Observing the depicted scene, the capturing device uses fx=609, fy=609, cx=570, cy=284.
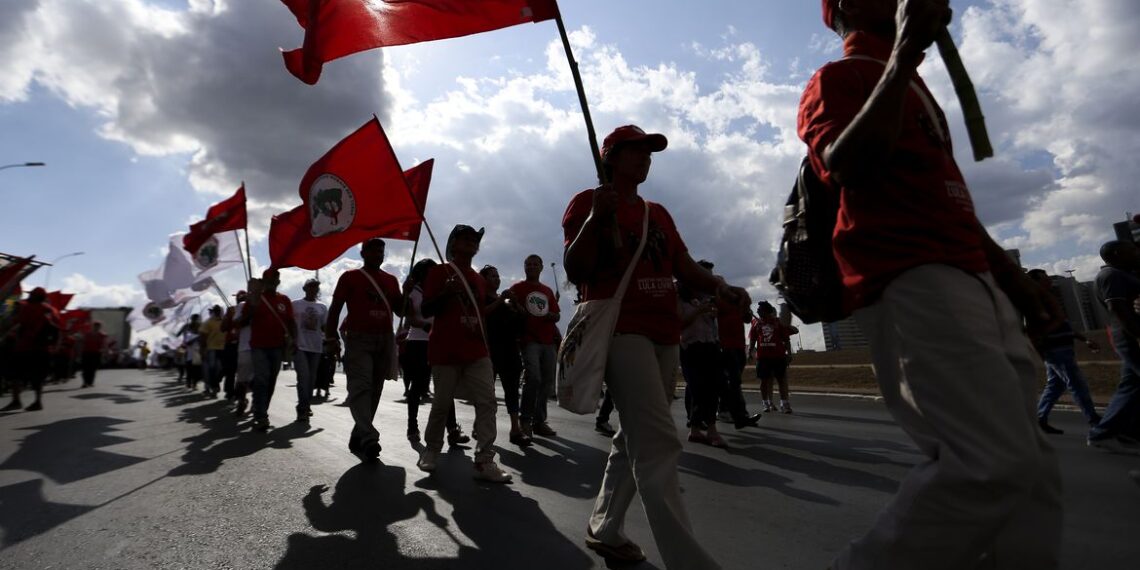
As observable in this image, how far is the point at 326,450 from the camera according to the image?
6363 millimetres

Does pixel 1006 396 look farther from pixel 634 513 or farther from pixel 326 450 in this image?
pixel 326 450

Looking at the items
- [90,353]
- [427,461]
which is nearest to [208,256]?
[427,461]

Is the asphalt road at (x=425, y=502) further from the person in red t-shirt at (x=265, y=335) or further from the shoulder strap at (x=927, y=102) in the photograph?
the shoulder strap at (x=927, y=102)

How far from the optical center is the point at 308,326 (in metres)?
9.04

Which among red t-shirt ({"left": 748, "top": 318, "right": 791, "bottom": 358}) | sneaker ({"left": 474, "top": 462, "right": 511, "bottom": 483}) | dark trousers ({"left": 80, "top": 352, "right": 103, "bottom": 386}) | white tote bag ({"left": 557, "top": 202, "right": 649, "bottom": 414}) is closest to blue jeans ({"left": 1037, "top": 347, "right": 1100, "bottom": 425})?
red t-shirt ({"left": 748, "top": 318, "right": 791, "bottom": 358})

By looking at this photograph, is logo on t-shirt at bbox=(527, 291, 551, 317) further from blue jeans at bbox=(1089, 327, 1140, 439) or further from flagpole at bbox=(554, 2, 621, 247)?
blue jeans at bbox=(1089, 327, 1140, 439)

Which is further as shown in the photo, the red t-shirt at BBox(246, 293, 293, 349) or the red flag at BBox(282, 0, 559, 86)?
the red t-shirt at BBox(246, 293, 293, 349)

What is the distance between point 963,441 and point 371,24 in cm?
440

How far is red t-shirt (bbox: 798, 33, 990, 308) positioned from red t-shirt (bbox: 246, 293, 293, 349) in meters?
8.10

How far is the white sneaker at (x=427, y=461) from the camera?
5.22 m

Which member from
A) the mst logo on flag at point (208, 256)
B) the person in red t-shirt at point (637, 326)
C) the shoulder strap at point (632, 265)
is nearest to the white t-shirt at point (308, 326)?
the mst logo on flag at point (208, 256)

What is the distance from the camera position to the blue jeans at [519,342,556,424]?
717 centimetres

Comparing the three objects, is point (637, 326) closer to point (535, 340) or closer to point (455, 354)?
point (455, 354)

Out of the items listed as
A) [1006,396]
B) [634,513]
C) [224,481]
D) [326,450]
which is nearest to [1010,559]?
[1006,396]
